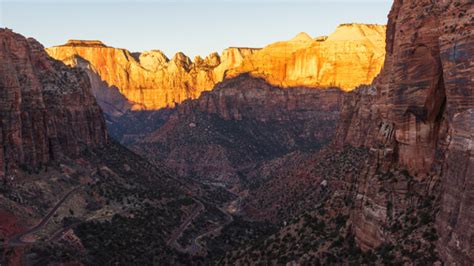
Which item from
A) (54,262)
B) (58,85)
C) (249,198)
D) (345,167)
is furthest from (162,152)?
(54,262)

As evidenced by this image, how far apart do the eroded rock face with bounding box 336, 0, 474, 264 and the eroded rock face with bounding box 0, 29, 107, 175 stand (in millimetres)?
62676

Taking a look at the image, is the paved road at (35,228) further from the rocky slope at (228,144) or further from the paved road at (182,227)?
the rocky slope at (228,144)

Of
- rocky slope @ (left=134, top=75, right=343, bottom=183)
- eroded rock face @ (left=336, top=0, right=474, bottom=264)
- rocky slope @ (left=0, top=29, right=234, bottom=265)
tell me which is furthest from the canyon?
rocky slope @ (left=134, top=75, right=343, bottom=183)

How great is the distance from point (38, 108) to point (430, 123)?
245ft

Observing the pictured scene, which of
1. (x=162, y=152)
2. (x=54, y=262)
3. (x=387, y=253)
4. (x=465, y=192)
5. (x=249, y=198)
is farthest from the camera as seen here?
(x=162, y=152)

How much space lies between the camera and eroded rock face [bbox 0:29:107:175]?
8694 centimetres

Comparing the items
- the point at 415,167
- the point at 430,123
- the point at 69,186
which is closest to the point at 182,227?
the point at 69,186

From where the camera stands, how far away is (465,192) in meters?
31.0

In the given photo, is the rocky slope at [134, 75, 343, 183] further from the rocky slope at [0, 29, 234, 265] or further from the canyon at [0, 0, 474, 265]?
the rocky slope at [0, 29, 234, 265]

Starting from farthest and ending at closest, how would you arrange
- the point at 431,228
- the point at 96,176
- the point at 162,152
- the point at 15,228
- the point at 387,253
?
the point at 162,152 → the point at 96,176 → the point at 15,228 → the point at 387,253 → the point at 431,228

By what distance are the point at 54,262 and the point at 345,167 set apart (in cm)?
4800

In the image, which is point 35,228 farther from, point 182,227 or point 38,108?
point 182,227

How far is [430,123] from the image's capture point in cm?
3994

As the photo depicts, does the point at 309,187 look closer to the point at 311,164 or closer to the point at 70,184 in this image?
the point at 311,164
